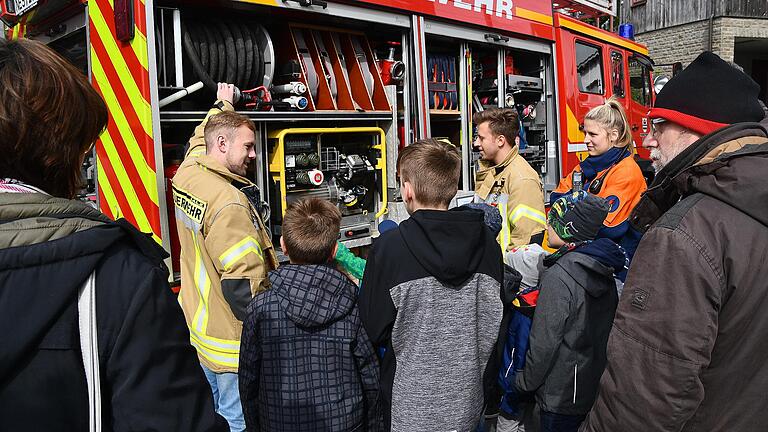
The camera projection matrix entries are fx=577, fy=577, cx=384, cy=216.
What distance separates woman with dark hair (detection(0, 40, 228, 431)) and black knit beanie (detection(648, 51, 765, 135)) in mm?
1375

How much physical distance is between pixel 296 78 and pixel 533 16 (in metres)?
2.62

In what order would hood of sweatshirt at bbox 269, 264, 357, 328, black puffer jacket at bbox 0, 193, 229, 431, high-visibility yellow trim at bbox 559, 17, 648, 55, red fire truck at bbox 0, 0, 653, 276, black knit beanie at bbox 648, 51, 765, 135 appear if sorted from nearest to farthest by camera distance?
black puffer jacket at bbox 0, 193, 229, 431, black knit beanie at bbox 648, 51, 765, 135, hood of sweatshirt at bbox 269, 264, 357, 328, red fire truck at bbox 0, 0, 653, 276, high-visibility yellow trim at bbox 559, 17, 648, 55

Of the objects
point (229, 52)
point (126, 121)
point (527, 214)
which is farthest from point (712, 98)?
point (126, 121)

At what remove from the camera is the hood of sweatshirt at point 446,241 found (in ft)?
6.55

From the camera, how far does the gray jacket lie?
2135mm

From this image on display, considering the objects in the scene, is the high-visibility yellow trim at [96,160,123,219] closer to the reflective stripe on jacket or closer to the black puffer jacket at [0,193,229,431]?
the black puffer jacket at [0,193,229,431]

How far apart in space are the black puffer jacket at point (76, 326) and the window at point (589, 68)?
5573 millimetres

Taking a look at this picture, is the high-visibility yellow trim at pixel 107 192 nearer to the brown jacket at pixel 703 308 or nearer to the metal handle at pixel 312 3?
the metal handle at pixel 312 3

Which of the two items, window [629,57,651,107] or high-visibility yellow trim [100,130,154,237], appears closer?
high-visibility yellow trim [100,130,154,237]

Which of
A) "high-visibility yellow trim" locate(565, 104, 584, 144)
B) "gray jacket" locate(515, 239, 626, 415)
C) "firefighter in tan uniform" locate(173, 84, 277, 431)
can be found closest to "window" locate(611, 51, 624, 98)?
"high-visibility yellow trim" locate(565, 104, 584, 144)

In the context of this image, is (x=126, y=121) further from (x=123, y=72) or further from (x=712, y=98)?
(x=712, y=98)

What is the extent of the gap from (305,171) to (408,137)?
92 centimetres

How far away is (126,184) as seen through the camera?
307 centimetres

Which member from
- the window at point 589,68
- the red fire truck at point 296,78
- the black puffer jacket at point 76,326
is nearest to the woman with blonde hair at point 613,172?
the red fire truck at point 296,78
